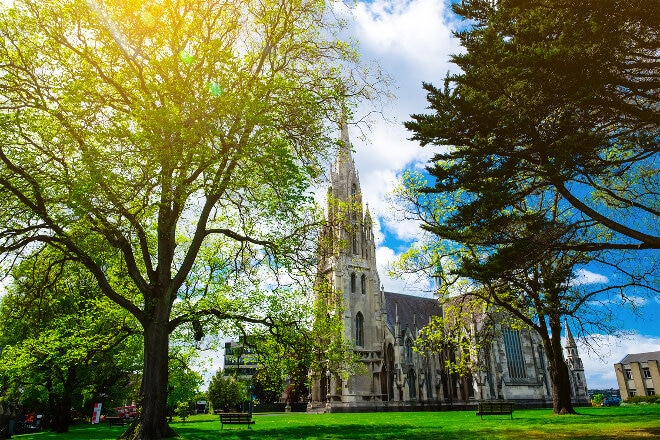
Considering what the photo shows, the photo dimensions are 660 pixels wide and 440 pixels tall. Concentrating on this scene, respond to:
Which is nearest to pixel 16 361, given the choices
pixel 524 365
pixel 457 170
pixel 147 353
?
pixel 147 353

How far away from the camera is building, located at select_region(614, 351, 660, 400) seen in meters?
75.2

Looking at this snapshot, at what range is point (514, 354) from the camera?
55.8m

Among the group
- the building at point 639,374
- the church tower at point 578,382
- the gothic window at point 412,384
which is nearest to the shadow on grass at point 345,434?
the gothic window at point 412,384

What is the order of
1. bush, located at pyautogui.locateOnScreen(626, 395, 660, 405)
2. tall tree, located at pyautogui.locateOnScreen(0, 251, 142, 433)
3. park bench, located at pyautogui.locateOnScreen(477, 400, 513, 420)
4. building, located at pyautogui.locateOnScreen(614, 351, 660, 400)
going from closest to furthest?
tall tree, located at pyautogui.locateOnScreen(0, 251, 142, 433), park bench, located at pyautogui.locateOnScreen(477, 400, 513, 420), bush, located at pyautogui.locateOnScreen(626, 395, 660, 405), building, located at pyautogui.locateOnScreen(614, 351, 660, 400)

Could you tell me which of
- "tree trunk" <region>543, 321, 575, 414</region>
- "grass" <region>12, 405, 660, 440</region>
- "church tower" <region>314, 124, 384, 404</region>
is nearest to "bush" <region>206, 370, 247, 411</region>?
"church tower" <region>314, 124, 384, 404</region>

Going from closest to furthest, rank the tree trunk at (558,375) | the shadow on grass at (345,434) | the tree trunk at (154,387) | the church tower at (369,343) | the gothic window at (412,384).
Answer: the tree trunk at (154,387) → the shadow on grass at (345,434) → the tree trunk at (558,375) → the church tower at (369,343) → the gothic window at (412,384)

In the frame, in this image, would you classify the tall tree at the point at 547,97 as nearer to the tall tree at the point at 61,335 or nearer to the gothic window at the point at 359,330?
the tall tree at the point at 61,335

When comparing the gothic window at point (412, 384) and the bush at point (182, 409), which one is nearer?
the bush at point (182, 409)

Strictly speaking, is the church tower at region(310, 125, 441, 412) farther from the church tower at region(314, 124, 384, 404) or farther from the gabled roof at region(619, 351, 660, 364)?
the gabled roof at region(619, 351, 660, 364)

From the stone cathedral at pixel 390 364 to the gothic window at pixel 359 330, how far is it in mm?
12

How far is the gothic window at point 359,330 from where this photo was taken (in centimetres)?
5197

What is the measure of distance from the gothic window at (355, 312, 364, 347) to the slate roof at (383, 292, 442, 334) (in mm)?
4193

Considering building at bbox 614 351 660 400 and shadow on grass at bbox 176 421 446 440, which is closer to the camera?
shadow on grass at bbox 176 421 446 440

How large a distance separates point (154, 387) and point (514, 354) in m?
53.8
